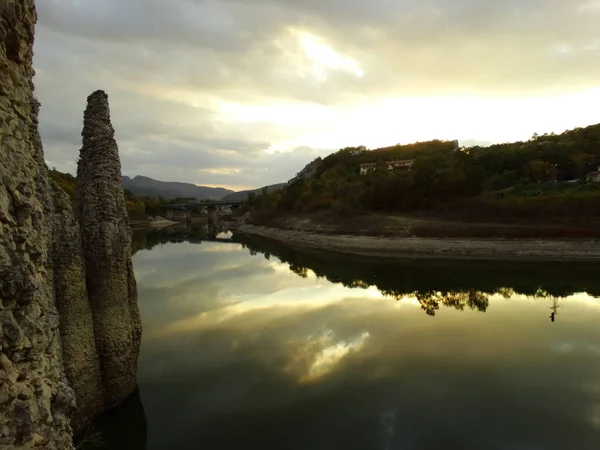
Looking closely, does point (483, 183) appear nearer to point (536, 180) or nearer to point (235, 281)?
point (536, 180)

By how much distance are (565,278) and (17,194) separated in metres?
40.4

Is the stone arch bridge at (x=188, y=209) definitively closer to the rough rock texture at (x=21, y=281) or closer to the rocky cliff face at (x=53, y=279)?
the rocky cliff face at (x=53, y=279)

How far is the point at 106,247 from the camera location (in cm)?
1056

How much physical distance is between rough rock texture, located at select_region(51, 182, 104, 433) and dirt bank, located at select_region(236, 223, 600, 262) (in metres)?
41.3

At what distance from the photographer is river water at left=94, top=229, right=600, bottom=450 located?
1111cm

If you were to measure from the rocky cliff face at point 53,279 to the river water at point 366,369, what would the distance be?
7.10 ft

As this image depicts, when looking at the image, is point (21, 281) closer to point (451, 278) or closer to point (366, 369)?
point (366, 369)

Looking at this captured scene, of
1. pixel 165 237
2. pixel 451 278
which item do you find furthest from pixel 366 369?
pixel 165 237

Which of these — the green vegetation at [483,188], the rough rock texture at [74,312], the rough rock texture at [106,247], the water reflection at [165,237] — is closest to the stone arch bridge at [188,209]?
the water reflection at [165,237]

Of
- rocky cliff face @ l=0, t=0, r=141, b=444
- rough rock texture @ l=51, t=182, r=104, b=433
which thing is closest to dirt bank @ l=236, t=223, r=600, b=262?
rocky cliff face @ l=0, t=0, r=141, b=444

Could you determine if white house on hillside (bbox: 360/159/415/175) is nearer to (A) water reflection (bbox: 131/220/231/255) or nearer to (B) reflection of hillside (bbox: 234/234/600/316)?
(A) water reflection (bbox: 131/220/231/255)

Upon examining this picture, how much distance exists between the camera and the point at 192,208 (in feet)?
500

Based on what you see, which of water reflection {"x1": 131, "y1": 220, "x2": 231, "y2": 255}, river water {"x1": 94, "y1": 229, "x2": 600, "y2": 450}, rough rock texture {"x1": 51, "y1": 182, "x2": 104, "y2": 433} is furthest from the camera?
water reflection {"x1": 131, "y1": 220, "x2": 231, "y2": 255}

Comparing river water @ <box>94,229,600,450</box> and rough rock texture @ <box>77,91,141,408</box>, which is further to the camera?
river water @ <box>94,229,600,450</box>
